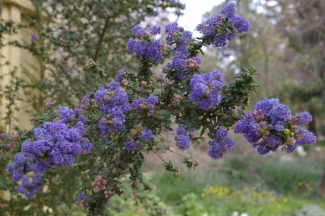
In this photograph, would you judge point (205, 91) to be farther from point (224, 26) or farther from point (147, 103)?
point (224, 26)

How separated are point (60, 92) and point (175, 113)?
1758 mm

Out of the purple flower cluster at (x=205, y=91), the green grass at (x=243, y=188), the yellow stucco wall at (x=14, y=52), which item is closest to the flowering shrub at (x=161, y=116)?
the purple flower cluster at (x=205, y=91)

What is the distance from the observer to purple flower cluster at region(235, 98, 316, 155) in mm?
1405

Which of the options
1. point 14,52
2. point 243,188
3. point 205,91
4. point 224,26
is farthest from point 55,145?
point 243,188

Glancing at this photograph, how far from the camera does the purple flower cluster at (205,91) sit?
1487 mm

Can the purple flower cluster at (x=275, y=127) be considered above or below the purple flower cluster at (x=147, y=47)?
below

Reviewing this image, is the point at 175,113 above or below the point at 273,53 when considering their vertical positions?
below

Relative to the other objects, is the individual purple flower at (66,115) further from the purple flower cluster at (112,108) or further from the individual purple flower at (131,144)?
the individual purple flower at (131,144)

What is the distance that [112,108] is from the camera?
1599mm

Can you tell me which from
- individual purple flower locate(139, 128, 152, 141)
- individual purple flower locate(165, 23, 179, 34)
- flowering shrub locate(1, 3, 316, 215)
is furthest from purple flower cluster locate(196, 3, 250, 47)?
individual purple flower locate(139, 128, 152, 141)

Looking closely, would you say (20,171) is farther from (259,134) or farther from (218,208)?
(218,208)

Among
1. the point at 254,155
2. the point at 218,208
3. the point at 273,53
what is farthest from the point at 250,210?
the point at 273,53

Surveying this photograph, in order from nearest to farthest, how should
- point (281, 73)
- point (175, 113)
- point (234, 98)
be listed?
point (234, 98)
point (175, 113)
point (281, 73)

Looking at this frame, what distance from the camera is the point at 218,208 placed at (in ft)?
17.4
